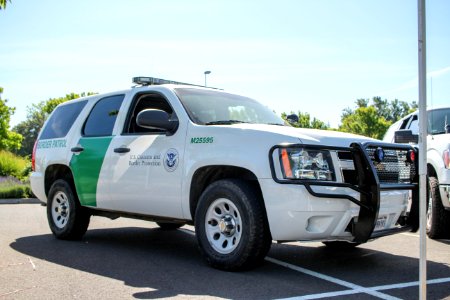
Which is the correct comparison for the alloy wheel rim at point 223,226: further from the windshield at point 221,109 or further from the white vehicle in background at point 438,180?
the white vehicle in background at point 438,180

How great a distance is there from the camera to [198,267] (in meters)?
5.43

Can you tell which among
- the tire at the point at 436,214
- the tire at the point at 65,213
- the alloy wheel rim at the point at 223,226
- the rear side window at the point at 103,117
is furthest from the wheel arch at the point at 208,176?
the tire at the point at 436,214

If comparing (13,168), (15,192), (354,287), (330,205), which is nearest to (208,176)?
(330,205)

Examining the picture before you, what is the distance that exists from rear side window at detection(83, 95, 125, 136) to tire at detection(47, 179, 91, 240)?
884 mm

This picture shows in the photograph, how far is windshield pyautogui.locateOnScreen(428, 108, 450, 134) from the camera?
817 cm

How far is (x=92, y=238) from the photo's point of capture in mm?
7699

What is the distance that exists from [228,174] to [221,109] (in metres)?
0.98

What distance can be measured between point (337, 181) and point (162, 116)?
6.57ft

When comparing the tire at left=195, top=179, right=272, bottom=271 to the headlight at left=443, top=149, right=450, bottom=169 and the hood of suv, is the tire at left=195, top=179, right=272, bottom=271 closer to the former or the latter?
the hood of suv

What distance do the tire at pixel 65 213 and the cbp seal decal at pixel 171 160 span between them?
6.83 feet

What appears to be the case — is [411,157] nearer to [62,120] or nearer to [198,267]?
[198,267]

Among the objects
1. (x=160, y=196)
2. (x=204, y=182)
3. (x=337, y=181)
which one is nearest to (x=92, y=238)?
(x=160, y=196)

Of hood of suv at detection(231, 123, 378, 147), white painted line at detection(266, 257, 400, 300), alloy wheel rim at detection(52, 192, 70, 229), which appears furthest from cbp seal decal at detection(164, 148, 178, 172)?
alloy wheel rim at detection(52, 192, 70, 229)

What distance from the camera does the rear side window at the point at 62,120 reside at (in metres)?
7.67
